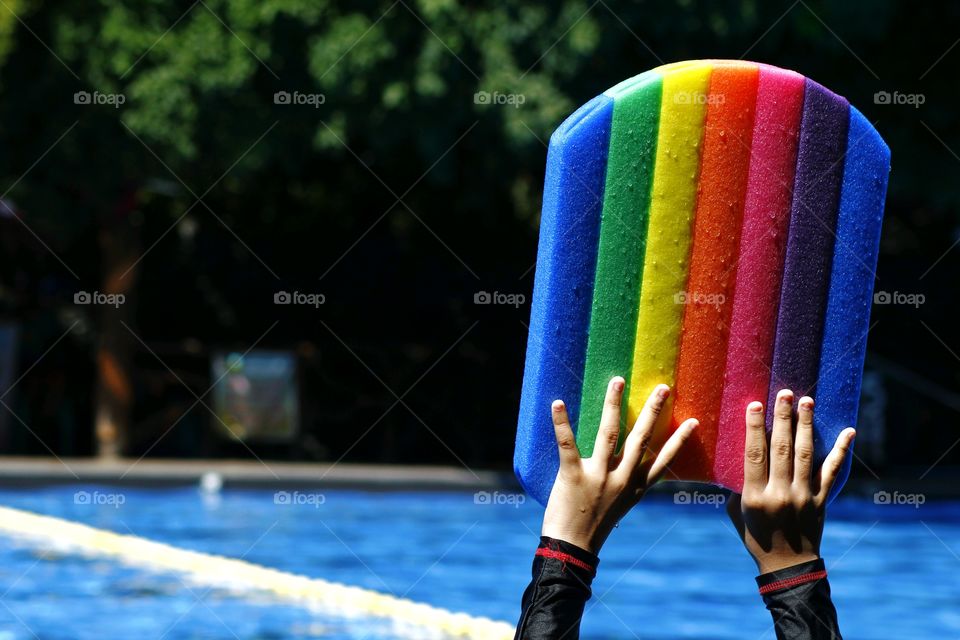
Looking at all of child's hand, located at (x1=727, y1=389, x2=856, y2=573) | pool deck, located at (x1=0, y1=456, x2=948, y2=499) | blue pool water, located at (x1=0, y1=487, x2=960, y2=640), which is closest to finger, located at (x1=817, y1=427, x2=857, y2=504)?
child's hand, located at (x1=727, y1=389, x2=856, y2=573)

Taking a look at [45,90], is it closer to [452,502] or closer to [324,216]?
[324,216]

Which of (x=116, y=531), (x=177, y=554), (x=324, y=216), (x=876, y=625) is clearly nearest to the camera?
(x=177, y=554)

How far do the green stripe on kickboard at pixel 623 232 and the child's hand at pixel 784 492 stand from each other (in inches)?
8.3

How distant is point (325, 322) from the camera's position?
Result: 51.3 feet

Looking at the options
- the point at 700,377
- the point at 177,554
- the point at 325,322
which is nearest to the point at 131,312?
the point at 325,322

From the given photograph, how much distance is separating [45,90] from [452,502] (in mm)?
5574

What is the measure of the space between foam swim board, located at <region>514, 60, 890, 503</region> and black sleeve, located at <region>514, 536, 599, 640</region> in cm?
14

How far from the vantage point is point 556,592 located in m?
1.66

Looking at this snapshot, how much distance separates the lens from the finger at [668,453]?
5.71ft

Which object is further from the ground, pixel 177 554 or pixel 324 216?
pixel 324 216

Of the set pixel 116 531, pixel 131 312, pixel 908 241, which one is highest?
pixel 908 241

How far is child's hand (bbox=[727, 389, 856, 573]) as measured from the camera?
66.7 inches

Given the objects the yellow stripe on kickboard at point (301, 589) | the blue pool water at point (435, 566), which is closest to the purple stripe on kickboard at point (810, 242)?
the yellow stripe on kickboard at point (301, 589)

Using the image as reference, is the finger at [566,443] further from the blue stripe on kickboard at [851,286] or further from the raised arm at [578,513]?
the blue stripe on kickboard at [851,286]
